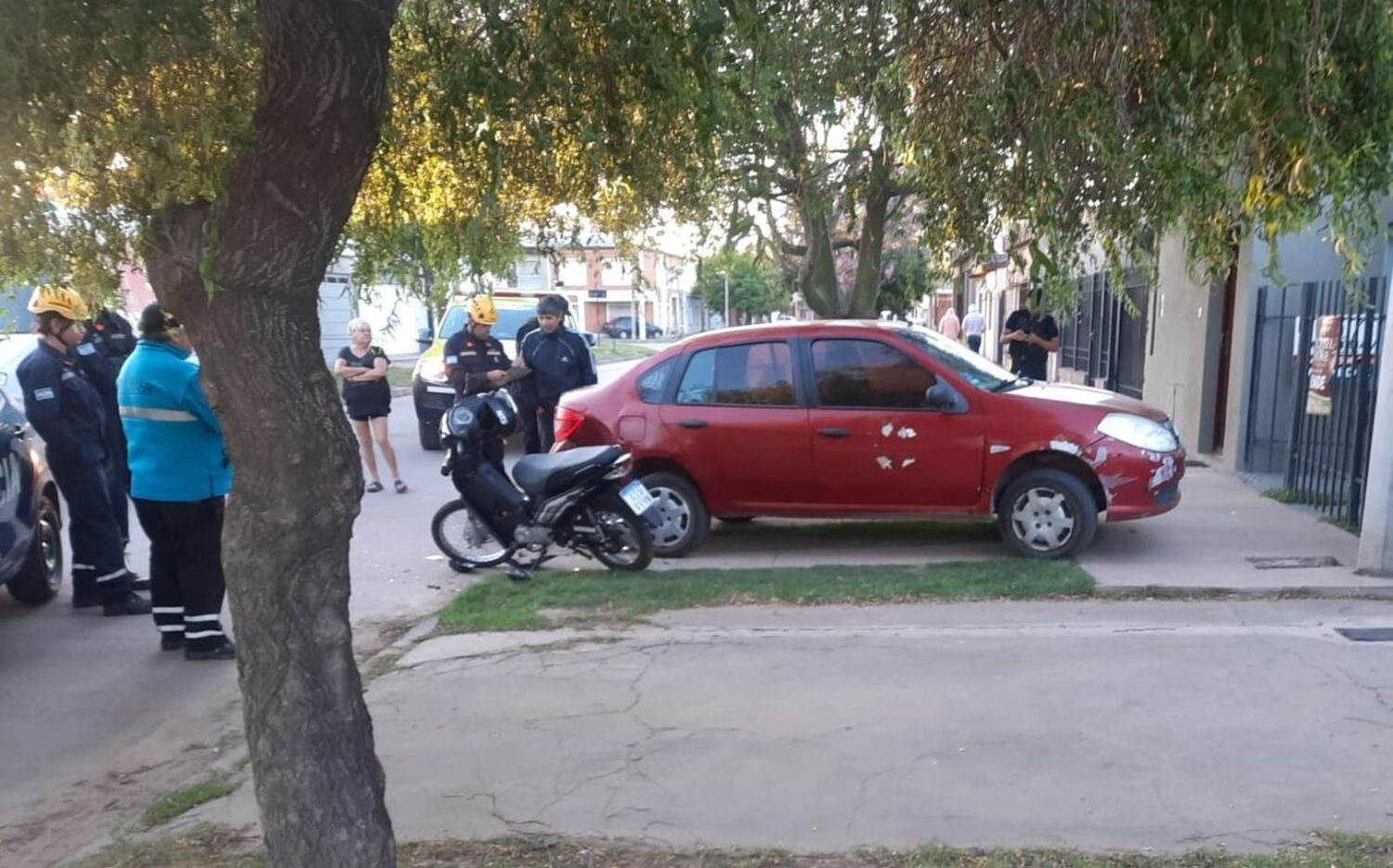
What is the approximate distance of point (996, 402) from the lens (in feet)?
25.9

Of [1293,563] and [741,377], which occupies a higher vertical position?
[741,377]

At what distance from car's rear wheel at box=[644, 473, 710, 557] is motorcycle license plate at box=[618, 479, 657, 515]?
53 cm

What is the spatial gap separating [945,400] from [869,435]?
577 mm

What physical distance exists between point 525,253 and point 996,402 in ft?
12.7

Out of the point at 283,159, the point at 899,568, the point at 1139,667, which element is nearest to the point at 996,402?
the point at 899,568

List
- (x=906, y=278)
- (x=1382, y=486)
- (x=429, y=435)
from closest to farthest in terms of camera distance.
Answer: (x=906, y=278) < (x=1382, y=486) < (x=429, y=435)

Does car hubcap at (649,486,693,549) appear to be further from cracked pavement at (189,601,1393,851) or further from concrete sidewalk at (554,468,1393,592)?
cracked pavement at (189,601,1393,851)

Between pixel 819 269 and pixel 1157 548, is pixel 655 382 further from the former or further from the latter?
pixel 1157 548

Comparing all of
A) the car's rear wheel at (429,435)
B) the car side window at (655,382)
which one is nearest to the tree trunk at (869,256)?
the car side window at (655,382)

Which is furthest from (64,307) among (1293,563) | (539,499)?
(1293,563)

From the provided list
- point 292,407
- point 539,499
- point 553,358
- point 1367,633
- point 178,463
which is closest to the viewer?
point 292,407

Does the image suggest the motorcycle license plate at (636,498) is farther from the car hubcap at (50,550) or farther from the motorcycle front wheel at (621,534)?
the car hubcap at (50,550)

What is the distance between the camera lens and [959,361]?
27.1 feet

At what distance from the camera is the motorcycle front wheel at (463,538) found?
27.2 feet
